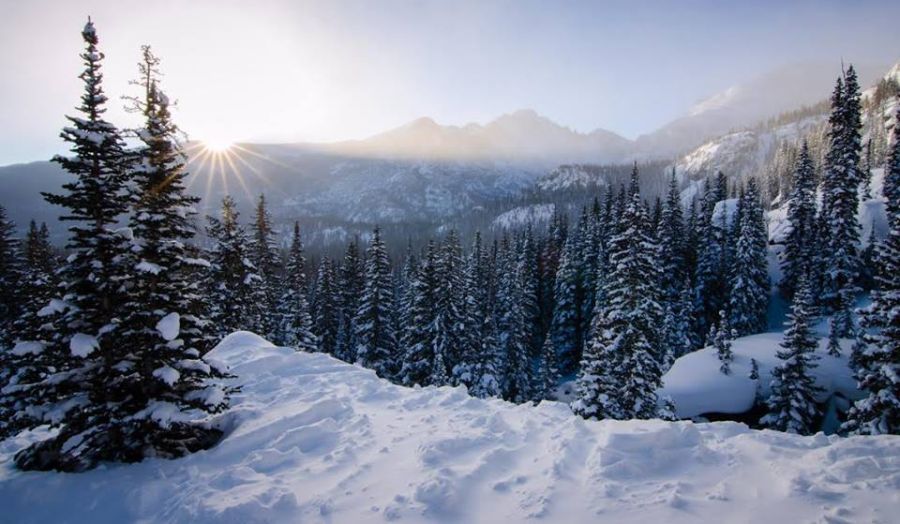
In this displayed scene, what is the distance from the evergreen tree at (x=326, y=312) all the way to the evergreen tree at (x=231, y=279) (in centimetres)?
1463

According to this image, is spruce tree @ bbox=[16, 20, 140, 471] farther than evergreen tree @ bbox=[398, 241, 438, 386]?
No

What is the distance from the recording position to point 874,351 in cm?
1794

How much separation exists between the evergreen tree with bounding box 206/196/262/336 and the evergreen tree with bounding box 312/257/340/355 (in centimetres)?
1463

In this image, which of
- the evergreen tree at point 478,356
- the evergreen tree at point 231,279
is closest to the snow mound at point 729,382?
the evergreen tree at point 478,356

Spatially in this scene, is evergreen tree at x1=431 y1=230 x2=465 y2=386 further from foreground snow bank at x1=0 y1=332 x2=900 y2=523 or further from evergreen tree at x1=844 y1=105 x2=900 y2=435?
foreground snow bank at x1=0 y1=332 x2=900 y2=523

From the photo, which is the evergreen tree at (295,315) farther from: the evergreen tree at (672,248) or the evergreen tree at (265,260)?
the evergreen tree at (672,248)

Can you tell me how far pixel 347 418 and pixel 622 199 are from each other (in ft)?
169

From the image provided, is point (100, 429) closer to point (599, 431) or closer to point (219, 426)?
point (219, 426)

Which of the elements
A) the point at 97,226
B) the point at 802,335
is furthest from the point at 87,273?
the point at 802,335

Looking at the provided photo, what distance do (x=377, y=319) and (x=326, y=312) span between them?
368 inches

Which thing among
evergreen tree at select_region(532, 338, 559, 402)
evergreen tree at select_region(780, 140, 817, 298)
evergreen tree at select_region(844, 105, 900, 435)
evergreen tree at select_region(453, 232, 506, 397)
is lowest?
evergreen tree at select_region(532, 338, 559, 402)

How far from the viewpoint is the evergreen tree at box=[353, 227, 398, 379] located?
125 feet

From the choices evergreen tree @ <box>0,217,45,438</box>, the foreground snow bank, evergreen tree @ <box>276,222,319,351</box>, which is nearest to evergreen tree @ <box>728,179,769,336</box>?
evergreen tree @ <box>276,222,319,351</box>

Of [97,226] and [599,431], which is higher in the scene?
[97,226]
